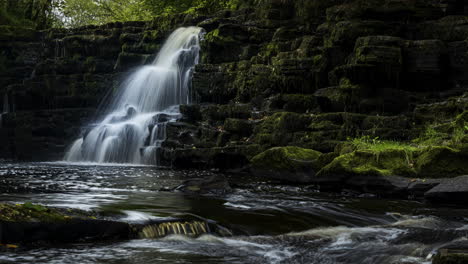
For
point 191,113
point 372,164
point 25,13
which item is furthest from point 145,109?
point 25,13

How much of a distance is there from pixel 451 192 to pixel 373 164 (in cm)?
200

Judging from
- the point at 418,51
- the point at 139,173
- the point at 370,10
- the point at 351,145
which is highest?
the point at 370,10

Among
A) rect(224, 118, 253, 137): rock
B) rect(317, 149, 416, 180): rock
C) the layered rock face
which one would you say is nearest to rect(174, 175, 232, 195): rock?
rect(317, 149, 416, 180): rock

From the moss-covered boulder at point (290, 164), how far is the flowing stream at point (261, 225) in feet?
2.52

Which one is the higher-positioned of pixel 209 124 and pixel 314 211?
pixel 209 124

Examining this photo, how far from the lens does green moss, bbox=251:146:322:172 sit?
1157 cm

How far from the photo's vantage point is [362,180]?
32.9 feet

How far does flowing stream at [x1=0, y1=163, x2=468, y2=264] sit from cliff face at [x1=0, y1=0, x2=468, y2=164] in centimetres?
390

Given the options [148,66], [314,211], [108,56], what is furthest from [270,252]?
[108,56]

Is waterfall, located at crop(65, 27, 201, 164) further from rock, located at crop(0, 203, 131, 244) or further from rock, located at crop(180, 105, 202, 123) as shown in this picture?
rock, located at crop(0, 203, 131, 244)

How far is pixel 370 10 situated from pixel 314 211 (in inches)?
438

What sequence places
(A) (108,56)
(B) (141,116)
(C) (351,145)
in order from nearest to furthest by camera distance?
(C) (351,145)
(B) (141,116)
(A) (108,56)

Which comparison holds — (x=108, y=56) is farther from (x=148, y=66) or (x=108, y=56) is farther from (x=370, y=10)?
(x=370, y=10)

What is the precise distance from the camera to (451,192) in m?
8.43
